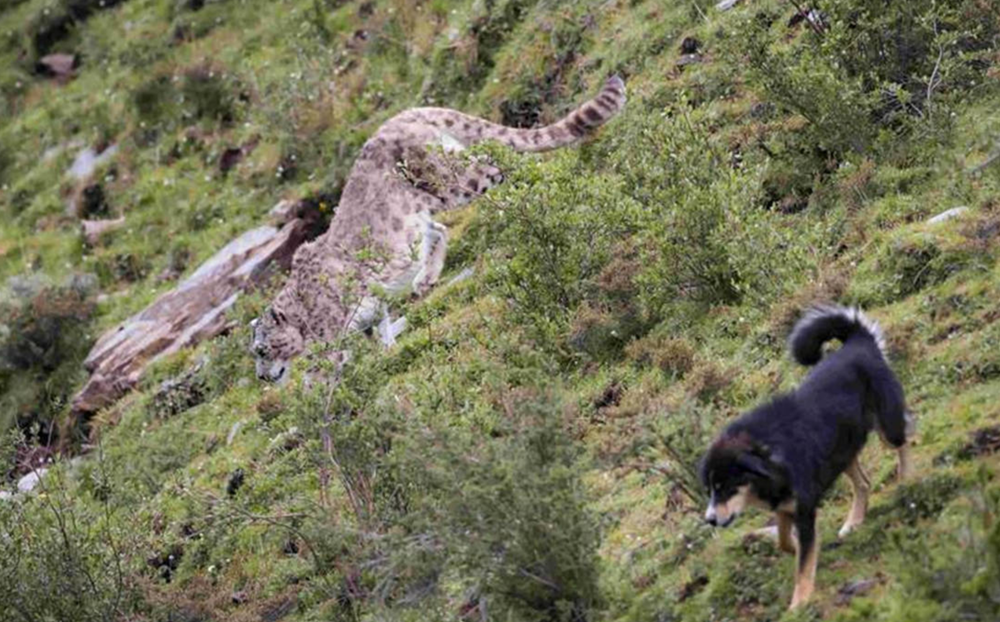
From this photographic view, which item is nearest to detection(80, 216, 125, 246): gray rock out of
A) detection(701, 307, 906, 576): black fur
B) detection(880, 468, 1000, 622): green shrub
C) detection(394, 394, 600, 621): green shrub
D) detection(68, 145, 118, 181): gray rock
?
detection(68, 145, 118, 181): gray rock

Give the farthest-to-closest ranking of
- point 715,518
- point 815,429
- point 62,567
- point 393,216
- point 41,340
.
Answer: point 41,340 < point 393,216 < point 62,567 < point 815,429 < point 715,518

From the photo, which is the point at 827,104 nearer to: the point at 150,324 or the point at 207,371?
the point at 207,371

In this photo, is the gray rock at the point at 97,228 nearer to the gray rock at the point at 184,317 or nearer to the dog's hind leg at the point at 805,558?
the gray rock at the point at 184,317

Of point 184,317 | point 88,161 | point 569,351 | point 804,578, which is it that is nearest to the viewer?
point 804,578

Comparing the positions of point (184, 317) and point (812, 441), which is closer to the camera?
point (812, 441)

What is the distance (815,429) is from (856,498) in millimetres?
566

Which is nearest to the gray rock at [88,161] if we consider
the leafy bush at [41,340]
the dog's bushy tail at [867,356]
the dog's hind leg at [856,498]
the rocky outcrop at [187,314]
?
the leafy bush at [41,340]

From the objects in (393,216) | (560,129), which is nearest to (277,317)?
(393,216)

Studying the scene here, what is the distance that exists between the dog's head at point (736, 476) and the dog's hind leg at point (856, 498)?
0.71m

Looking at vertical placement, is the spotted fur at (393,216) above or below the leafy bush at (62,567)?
below

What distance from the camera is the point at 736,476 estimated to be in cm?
799

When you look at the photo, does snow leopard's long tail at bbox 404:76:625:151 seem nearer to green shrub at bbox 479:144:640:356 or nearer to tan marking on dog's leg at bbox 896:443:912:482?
green shrub at bbox 479:144:640:356

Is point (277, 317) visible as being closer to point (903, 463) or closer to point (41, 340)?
point (41, 340)

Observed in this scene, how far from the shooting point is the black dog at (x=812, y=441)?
26.3ft
